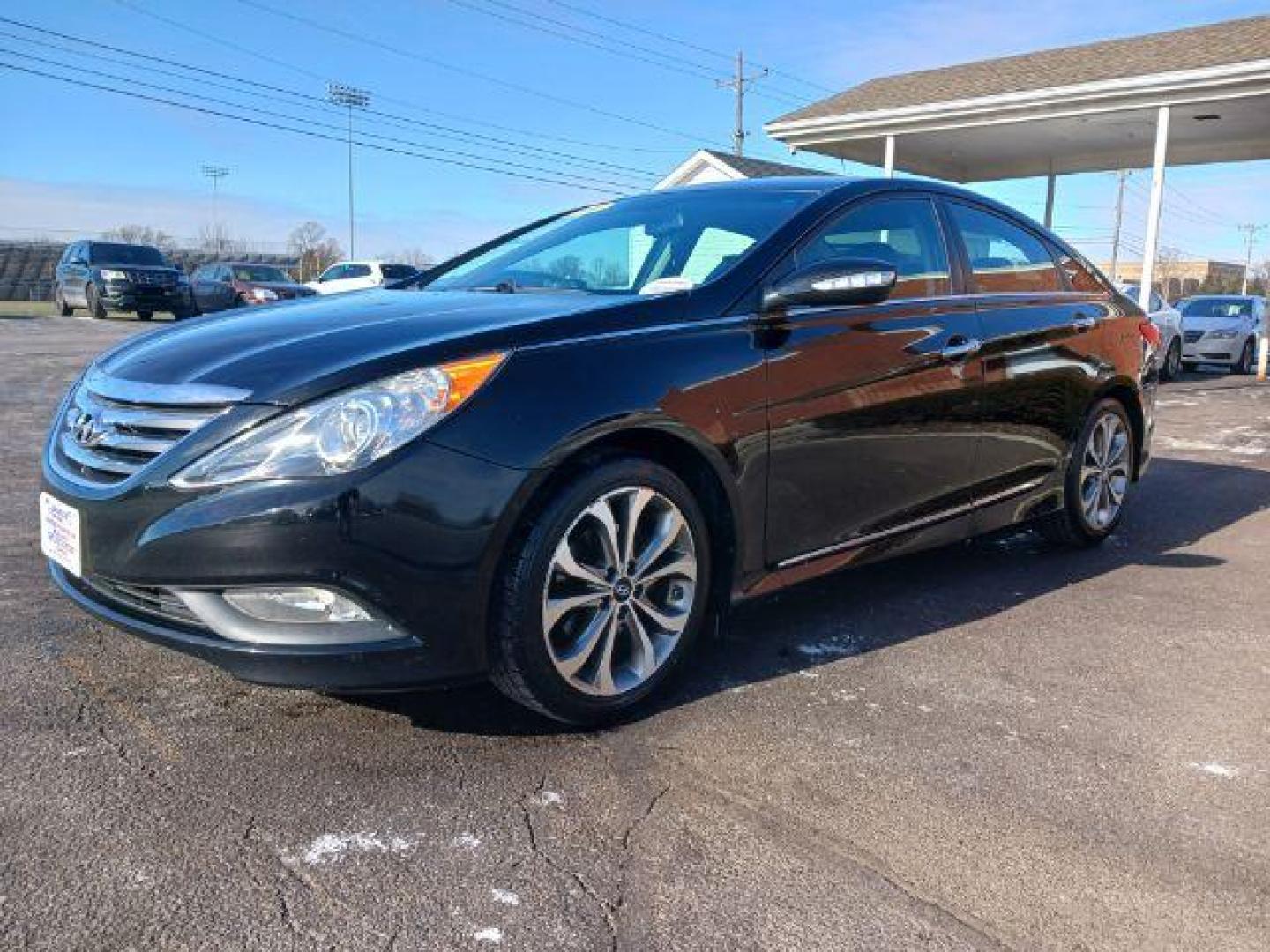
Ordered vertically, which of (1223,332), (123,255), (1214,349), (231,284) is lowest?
(1214,349)

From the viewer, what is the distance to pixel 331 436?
245cm

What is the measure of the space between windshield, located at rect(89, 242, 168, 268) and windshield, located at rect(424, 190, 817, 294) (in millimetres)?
22249

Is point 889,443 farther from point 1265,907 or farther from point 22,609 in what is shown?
point 22,609

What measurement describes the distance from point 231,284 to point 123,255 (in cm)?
354

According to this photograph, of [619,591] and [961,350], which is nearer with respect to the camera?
[619,591]

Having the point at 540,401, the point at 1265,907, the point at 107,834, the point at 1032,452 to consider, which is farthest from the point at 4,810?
the point at 1032,452

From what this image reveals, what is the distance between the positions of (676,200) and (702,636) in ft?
5.37

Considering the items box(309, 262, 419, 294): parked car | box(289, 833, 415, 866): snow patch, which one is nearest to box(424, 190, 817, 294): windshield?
box(289, 833, 415, 866): snow patch

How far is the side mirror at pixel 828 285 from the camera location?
3162mm

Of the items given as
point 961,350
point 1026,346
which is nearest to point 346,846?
point 961,350

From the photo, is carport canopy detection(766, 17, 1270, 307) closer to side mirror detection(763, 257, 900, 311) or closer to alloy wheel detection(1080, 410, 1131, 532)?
Answer: alloy wheel detection(1080, 410, 1131, 532)

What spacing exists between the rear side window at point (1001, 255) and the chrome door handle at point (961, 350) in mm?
282

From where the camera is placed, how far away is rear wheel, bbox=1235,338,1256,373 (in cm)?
1717

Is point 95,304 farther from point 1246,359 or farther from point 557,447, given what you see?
point 557,447
